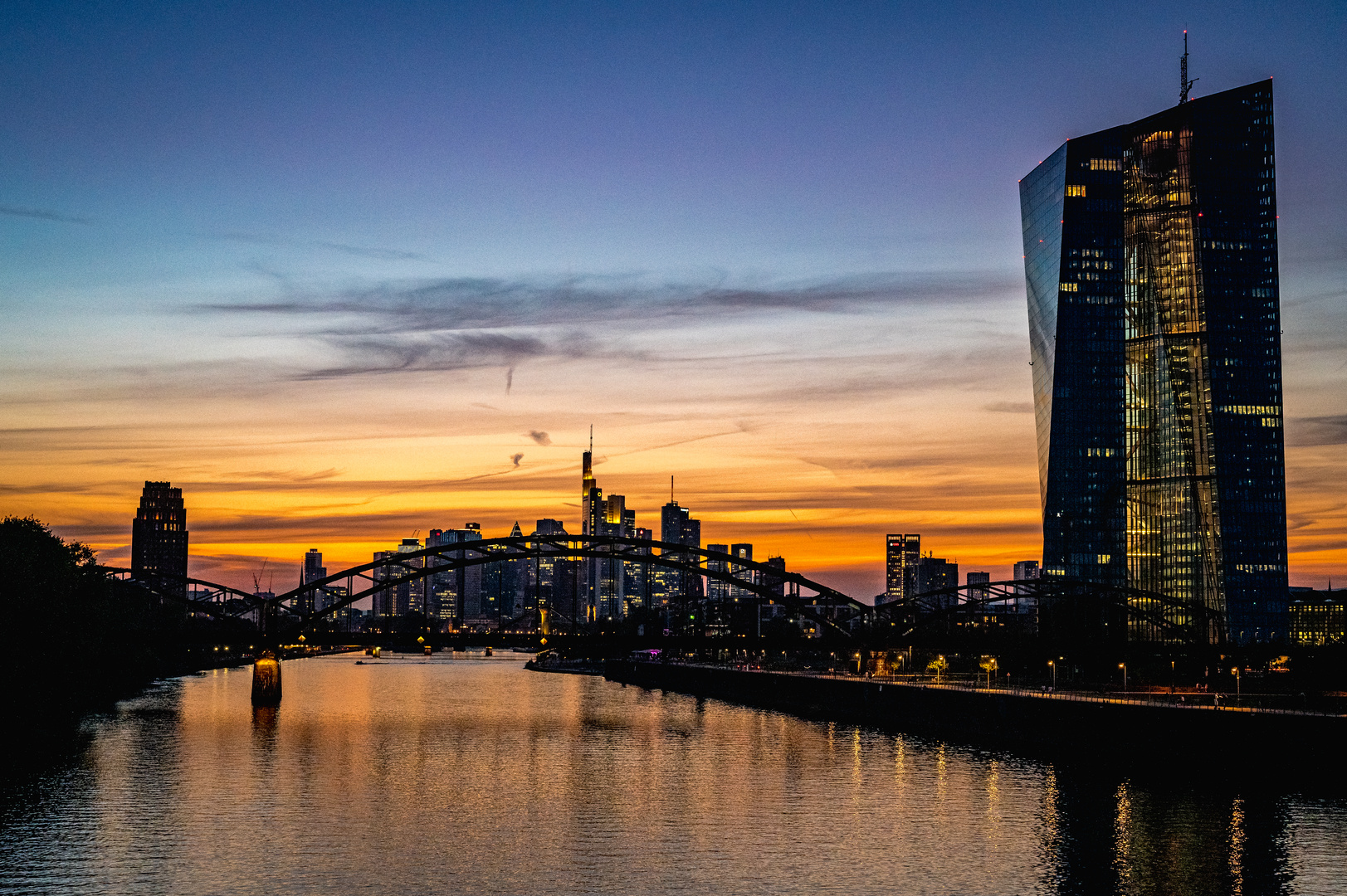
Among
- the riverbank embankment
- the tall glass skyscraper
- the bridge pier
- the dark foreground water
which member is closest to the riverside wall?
the riverbank embankment

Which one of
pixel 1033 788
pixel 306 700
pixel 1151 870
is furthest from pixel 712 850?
pixel 306 700

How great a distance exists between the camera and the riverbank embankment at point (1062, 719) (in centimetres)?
7062

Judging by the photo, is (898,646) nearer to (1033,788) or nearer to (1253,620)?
(1033,788)

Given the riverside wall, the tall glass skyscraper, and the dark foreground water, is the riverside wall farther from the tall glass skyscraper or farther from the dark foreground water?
the tall glass skyscraper

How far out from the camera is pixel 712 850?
175 ft

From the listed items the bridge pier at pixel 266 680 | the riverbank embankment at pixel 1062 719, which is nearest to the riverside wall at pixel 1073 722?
the riverbank embankment at pixel 1062 719

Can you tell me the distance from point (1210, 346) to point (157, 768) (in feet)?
510

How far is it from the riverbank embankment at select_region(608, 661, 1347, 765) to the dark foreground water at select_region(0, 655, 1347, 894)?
2.97 m

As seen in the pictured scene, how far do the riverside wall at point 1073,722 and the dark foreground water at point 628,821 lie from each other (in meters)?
2.75

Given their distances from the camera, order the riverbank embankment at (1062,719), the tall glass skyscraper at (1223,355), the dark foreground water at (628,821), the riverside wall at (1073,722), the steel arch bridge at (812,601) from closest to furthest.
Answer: the dark foreground water at (628,821)
the riverside wall at (1073,722)
the riverbank embankment at (1062,719)
the steel arch bridge at (812,601)
the tall glass skyscraper at (1223,355)

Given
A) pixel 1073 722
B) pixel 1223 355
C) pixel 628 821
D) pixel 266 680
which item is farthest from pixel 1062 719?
pixel 1223 355

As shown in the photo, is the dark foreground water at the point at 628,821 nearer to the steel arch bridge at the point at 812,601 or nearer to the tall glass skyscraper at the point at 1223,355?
the steel arch bridge at the point at 812,601

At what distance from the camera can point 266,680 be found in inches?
5241

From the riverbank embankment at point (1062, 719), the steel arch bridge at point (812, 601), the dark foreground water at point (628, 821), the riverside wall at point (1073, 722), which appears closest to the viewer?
the dark foreground water at point (628, 821)
